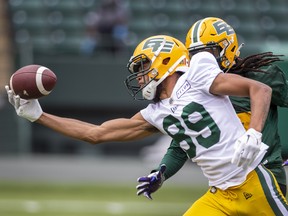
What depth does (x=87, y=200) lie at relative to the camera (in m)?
10.1

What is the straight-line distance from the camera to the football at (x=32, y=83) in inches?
214

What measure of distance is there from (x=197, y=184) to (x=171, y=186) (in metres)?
0.33

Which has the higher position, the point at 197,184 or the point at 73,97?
the point at 73,97

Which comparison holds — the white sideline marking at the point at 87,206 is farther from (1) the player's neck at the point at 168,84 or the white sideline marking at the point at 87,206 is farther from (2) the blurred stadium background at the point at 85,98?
(1) the player's neck at the point at 168,84

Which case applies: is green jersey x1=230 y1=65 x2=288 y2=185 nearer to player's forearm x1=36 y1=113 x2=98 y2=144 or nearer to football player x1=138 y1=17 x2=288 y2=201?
football player x1=138 y1=17 x2=288 y2=201

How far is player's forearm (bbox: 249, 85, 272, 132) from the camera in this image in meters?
4.77

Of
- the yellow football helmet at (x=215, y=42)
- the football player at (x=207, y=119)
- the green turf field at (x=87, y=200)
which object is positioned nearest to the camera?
the football player at (x=207, y=119)

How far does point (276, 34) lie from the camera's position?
14562mm

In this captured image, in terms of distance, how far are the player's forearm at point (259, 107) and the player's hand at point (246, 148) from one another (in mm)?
77

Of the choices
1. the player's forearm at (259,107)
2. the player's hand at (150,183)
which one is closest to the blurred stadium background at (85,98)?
the player's hand at (150,183)

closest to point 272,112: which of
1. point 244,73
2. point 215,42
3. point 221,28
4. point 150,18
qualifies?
point 244,73

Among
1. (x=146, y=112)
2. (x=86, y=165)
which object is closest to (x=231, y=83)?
(x=146, y=112)

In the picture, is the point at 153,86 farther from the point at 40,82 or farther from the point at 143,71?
the point at 40,82

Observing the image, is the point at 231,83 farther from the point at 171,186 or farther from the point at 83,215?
the point at 171,186
